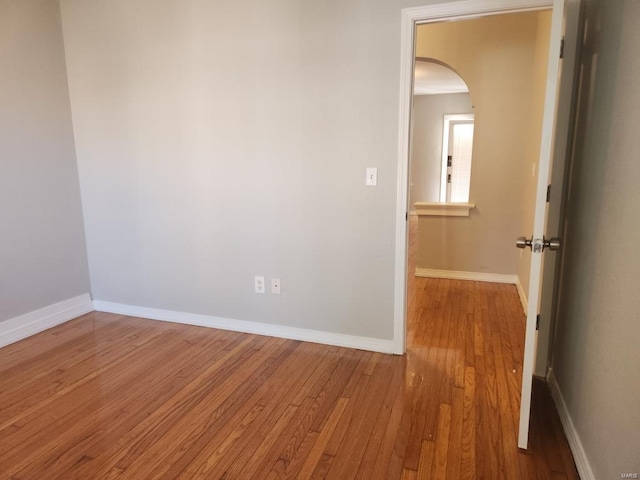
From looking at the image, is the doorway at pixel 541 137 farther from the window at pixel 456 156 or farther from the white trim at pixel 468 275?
the window at pixel 456 156

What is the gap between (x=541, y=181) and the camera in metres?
1.56

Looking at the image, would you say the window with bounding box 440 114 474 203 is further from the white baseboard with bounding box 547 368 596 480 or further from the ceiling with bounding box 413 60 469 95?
the white baseboard with bounding box 547 368 596 480

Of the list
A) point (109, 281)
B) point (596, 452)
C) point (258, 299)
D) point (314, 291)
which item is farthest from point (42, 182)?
point (596, 452)

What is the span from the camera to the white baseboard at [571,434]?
157 centimetres

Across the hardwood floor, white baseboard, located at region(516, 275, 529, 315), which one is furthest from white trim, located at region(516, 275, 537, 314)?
the hardwood floor

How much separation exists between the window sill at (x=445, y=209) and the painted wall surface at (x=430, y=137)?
4269 mm

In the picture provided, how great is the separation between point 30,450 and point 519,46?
4569 millimetres

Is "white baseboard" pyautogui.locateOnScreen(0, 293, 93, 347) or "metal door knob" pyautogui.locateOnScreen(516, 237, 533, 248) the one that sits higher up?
"metal door knob" pyautogui.locateOnScreen(516, 237, 533, 248)

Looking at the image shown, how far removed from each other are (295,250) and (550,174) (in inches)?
61.9

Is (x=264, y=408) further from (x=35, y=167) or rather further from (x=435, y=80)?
(x=435, y=80)

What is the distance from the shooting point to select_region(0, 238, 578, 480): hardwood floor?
171 centimetres

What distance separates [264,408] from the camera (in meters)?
2.10

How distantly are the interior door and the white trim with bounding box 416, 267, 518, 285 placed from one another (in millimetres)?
2008

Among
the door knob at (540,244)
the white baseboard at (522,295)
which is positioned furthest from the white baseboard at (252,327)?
the white baseboard at (522,295)
